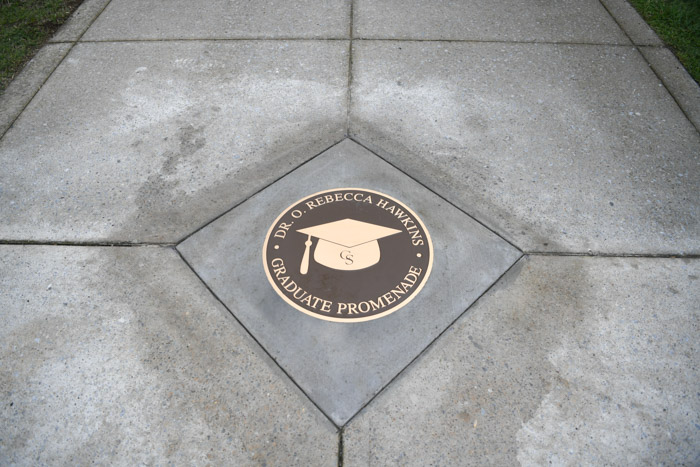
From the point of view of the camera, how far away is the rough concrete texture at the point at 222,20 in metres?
4.09

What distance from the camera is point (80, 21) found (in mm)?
4293

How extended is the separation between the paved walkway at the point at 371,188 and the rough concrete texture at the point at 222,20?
0.04 m

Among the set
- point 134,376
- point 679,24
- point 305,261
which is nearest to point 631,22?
point 679,24

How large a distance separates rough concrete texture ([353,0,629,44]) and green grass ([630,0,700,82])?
36cm

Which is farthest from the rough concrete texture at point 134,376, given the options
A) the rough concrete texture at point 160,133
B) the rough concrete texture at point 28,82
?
the rough concrete texture at point 28,82

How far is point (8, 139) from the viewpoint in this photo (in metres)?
3.22

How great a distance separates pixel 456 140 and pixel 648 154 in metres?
1.27

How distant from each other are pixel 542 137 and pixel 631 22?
6.55ft

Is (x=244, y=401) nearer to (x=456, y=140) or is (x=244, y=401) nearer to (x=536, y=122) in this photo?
(x=456, y=140)

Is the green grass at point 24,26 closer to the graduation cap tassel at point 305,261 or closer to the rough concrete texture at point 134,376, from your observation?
the rough concrete texture at point 134,376

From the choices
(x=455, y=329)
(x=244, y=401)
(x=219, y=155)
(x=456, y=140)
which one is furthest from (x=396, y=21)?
(x=244, y=401)

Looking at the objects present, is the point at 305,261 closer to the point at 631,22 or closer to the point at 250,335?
the point at 250,335

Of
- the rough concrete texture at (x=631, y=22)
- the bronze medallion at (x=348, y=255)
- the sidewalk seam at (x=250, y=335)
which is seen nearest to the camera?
the sidewalk seam at (x=250, y=335)

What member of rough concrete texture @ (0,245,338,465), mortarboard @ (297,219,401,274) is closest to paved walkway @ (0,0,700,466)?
rough concrete texture @ (0,245,338,465)
